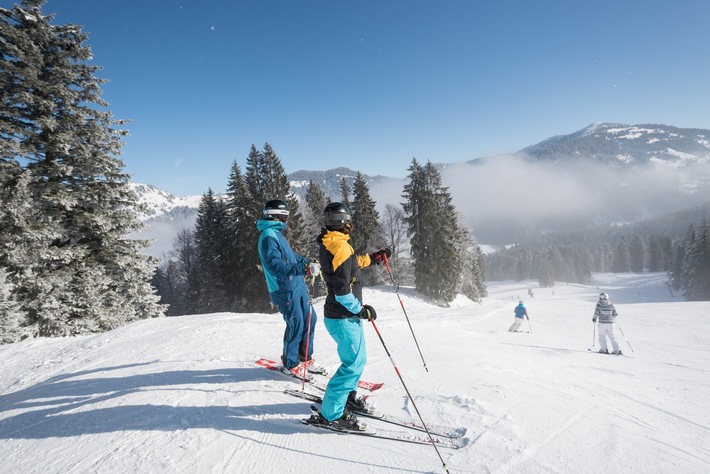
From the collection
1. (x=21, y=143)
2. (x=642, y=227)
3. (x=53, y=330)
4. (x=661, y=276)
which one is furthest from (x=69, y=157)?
(x=642, y=227)

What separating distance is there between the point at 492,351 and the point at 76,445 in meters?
8.26

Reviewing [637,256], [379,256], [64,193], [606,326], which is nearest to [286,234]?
[64,193]

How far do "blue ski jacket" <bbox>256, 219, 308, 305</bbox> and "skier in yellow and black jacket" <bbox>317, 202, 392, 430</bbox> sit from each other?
37.9 inches

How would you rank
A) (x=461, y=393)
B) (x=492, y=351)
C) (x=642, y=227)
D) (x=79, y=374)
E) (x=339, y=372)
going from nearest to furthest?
(x=339, y=372) → (x=461, y=393) → (x=79, y=374) → (x=492, y=351) → (x=642, y=227)

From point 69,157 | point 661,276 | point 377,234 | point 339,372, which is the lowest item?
point 661,276

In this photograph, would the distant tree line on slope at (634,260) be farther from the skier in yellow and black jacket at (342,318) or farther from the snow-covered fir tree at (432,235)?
the skier in yellow and black jacket at (342,318)

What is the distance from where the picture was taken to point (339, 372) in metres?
3.87

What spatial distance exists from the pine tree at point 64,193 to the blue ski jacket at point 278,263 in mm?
11343

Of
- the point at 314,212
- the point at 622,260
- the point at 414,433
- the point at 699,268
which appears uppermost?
the point at 314,212

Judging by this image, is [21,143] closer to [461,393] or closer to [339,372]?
[339,372]

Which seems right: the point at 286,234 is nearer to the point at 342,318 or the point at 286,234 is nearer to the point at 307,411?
the point at 307,411

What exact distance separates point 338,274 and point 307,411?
208 centimetres

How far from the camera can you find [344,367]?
386cm

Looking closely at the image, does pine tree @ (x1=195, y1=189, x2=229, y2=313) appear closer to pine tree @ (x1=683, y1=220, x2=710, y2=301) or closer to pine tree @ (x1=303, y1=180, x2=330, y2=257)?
pine tree @ (x1=303, y1=180, x2=330, y2=257)
